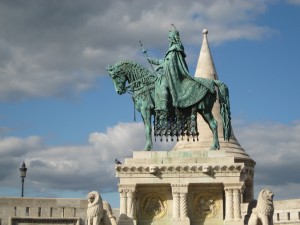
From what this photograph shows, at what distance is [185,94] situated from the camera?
3366 centimetres

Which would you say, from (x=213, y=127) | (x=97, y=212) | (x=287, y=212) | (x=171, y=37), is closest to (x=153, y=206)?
(x=97, y=212)

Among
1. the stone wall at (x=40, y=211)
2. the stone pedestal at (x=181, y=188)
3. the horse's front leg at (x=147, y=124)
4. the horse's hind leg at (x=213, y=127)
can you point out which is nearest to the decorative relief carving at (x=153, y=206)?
the stone pedestal at (x=181, y=188)

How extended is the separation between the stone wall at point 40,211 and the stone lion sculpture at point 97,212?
1003cm

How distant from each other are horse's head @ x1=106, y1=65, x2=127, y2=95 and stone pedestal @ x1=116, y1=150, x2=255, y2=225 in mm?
3117

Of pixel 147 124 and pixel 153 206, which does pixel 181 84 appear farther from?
pixel 153 206

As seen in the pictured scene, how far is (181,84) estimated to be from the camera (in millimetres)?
33875

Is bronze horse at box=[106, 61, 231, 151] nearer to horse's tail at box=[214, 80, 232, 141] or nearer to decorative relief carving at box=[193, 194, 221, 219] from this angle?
horse's tail at box=[214, 80, 232, 141]

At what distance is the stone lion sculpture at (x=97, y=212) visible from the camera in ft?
103

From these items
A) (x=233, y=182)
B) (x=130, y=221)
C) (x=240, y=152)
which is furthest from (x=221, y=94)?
(x=240, y=152)

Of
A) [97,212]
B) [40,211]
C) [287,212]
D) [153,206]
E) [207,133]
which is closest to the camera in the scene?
[97,212]

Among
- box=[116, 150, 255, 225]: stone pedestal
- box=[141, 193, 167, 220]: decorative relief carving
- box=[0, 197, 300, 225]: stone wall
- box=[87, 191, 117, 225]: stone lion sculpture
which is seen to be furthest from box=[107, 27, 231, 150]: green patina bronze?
box=[0, 197, 300, 225]: stone wall

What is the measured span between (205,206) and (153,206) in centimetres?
216

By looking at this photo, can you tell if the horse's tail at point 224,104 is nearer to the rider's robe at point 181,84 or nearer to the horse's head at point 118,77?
the rider's robe at point 181,84

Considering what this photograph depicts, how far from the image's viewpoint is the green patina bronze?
33625 millimetres
